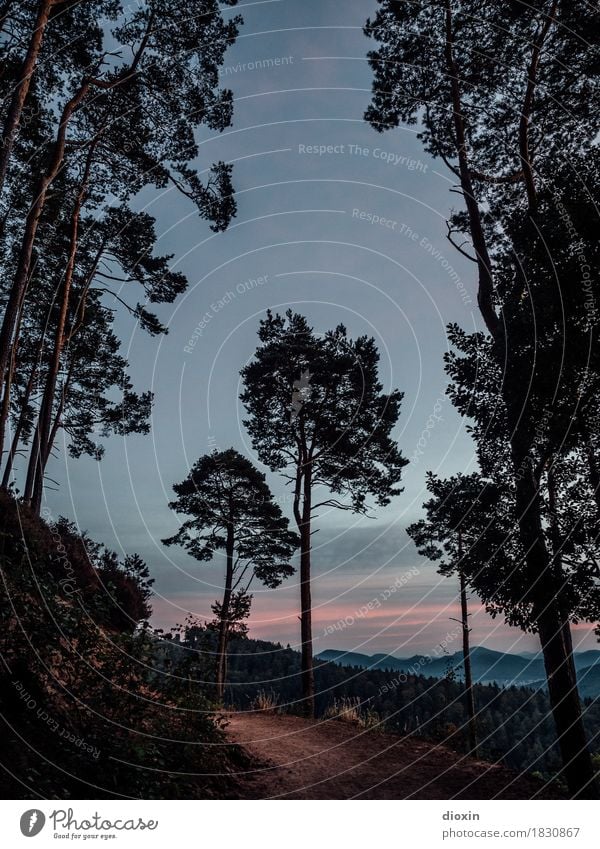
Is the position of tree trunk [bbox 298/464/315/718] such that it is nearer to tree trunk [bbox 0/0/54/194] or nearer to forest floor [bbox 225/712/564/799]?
forest floor [bbox 225/712/564/799]

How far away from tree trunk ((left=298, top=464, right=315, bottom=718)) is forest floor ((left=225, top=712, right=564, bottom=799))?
420 cm

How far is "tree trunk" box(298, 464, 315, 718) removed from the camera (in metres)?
15.1

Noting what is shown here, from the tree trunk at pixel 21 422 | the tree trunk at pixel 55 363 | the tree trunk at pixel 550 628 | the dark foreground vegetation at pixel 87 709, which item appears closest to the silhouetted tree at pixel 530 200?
the tree trunk at pixel 550 628

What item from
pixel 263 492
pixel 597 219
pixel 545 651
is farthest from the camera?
pixel 263 492

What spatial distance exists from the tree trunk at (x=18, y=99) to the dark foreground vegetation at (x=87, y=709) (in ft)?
20.2

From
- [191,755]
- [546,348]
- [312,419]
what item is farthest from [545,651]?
[312,419]

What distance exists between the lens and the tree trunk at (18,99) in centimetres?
752

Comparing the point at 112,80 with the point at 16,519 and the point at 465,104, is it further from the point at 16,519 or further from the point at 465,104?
the point at 16,519

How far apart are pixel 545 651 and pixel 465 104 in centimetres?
1154

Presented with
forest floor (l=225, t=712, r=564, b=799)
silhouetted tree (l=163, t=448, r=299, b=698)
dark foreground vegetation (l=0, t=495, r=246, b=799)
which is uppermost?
silhouetted tree (l=163, t=448, r=299, b=698)

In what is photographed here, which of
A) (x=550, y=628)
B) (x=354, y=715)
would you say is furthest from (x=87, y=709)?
(x=354, y=715)

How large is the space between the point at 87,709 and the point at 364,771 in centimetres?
481

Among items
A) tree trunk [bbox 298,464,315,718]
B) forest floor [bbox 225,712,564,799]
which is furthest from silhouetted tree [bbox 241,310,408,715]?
forest floor [bbox 225,712,564,799]

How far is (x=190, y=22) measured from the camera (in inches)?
435
